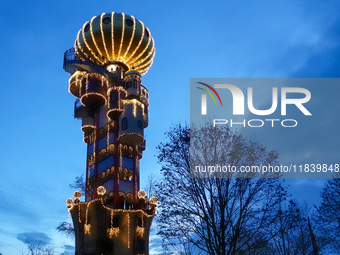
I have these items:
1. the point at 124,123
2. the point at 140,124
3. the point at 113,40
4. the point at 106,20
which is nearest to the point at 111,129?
the point at 124,123

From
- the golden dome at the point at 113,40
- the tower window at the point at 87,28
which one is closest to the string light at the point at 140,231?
the golden dome at the point at 113,40

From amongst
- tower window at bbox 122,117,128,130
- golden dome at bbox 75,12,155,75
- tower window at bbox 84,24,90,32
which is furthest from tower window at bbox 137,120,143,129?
tower window at bbox 84,24,90,32

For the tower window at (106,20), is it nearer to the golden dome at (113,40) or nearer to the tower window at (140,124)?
the golden dome at (113,40)

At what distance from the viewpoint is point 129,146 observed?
4628 centimetres

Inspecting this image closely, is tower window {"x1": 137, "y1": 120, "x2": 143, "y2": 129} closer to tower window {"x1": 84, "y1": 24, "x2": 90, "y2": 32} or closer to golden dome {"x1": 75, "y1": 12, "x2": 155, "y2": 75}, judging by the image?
golden dome {"x1": 75, "y1": 12, "x2": 155, "y2": 75}

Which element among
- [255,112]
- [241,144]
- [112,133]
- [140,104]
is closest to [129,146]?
[112,133]

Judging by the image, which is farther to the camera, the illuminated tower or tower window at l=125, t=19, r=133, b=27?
tower window at l=125, t=19, r=133, b=27

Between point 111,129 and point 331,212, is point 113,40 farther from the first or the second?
point 331,212

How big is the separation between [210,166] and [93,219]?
2406cm

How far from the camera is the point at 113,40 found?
162 feet

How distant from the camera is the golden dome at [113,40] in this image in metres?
49.2

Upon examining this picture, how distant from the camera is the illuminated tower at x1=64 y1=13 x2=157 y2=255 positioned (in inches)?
1529

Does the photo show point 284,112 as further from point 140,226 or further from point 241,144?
point 140,226

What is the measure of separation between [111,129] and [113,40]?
520 inches
